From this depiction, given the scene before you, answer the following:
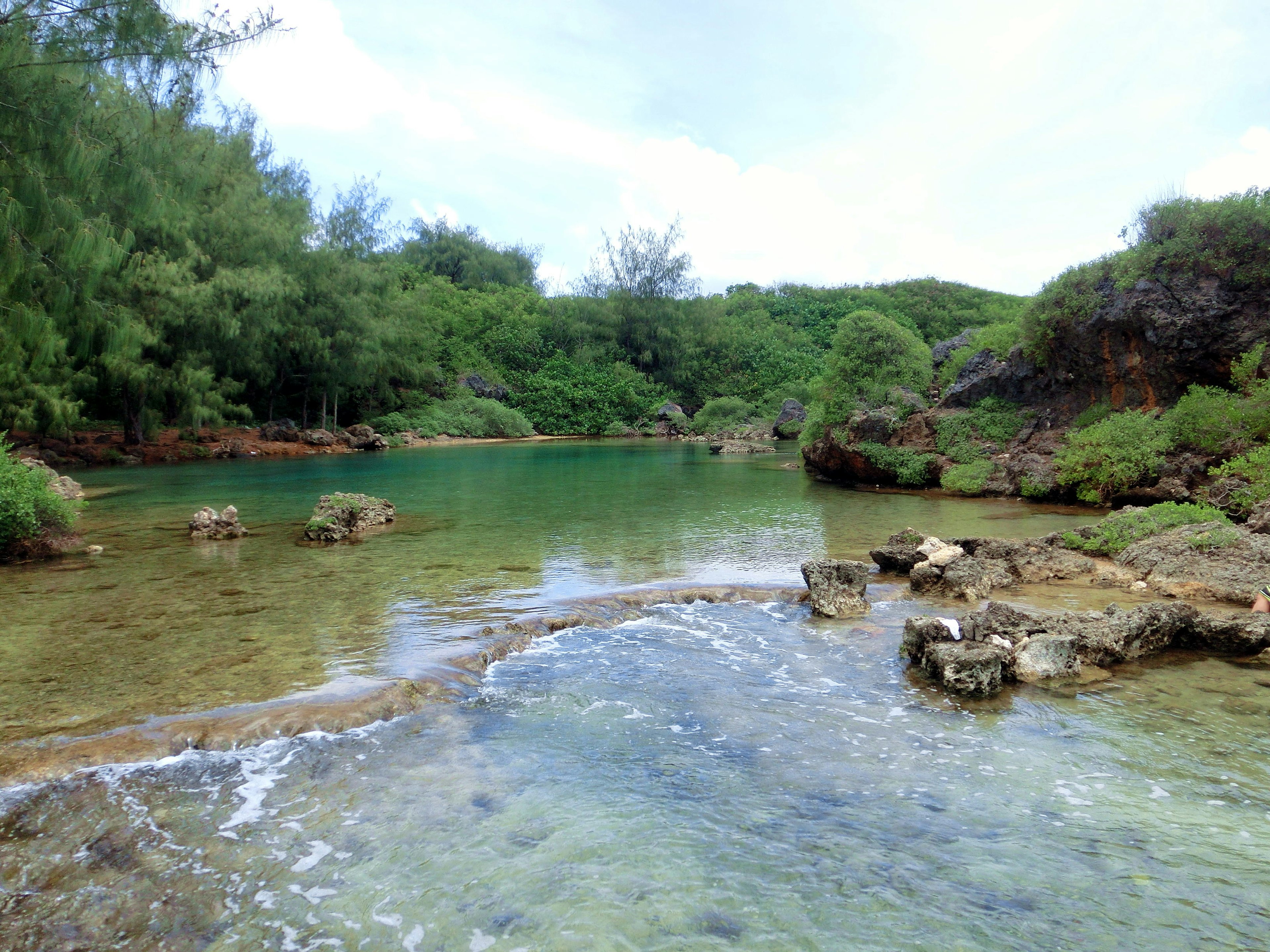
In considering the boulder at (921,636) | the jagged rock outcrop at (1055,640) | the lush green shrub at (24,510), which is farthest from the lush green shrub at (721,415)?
the boulder at (921,636)

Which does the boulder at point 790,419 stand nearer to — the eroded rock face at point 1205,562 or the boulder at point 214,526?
the eroded rock face at point 1205,562

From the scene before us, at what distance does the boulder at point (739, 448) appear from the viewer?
107 ft

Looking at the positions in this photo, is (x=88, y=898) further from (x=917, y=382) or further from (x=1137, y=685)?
(x=917, y=382)

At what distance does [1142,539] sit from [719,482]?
37.6 ft

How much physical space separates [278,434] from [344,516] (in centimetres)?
2330

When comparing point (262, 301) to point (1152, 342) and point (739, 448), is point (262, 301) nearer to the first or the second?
point (739, 448)

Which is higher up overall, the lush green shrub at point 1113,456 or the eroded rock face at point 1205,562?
the lush green shrub at point 1113,456

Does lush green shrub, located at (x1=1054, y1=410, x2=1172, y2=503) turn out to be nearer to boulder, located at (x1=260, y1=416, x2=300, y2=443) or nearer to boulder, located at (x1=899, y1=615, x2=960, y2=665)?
boulder, located at (x1=899, y1=615, x2=960, y2=665)

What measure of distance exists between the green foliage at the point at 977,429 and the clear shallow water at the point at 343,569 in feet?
6.90

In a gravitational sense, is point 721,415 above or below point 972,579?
above

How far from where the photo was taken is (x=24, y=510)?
31.2ft

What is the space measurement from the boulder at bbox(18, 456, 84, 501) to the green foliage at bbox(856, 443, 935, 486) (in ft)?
52.3

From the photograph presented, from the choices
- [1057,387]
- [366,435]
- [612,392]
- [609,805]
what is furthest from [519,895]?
[612,392]

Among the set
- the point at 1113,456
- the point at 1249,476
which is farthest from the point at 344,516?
the point at 1249,476
